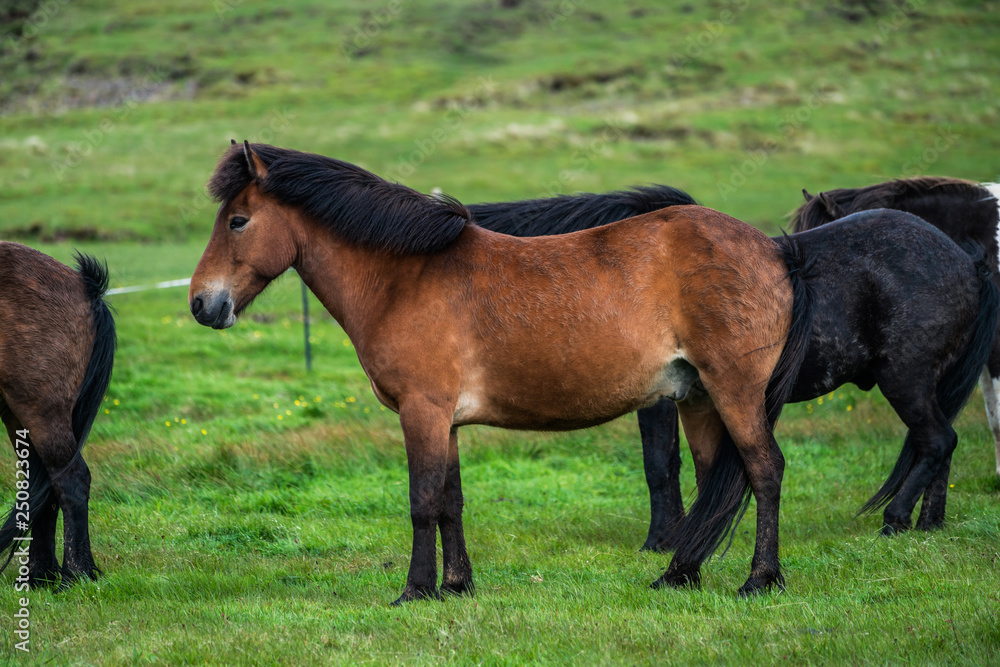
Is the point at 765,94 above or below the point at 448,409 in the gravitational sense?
below

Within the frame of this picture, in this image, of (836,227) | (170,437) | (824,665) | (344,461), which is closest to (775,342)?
(836,227)

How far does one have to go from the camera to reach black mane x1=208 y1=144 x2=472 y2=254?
518cm

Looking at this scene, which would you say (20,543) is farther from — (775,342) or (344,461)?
(775,342)

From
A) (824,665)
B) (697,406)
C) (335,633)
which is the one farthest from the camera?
(697,406)

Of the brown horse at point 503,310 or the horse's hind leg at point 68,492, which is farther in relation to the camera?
the horse's hind leg at point 68,492

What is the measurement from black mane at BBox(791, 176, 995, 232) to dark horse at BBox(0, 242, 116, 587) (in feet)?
19.5

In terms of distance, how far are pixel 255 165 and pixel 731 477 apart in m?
3.41

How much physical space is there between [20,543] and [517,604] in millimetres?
3188

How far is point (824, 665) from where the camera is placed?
3.88m

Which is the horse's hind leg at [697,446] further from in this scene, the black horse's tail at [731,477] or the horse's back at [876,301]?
the horse's back at [876,301]

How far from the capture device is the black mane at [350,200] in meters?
5.18

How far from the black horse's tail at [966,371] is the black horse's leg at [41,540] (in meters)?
5.55

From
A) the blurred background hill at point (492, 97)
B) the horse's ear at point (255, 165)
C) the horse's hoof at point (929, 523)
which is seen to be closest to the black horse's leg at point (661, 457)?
the horse's hoof at point (929, 523)

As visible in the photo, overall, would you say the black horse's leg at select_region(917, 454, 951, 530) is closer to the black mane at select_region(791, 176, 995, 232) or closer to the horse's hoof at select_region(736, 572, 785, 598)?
the horse's hoof at select_region(736, 572, 785, 598)
